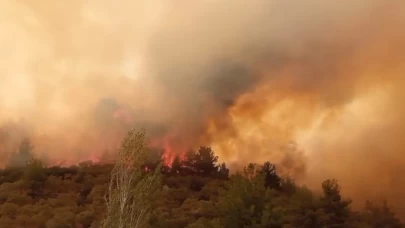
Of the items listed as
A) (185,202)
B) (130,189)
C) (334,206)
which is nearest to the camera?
(130,189)

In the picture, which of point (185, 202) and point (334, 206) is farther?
point (185, 202)

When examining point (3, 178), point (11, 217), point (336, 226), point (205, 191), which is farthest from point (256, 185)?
point (3, 178)

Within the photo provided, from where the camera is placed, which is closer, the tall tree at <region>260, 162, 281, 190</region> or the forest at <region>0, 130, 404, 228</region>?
the forest at <region>0, 130, 404, 228</region>

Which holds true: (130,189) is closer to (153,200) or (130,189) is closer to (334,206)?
(153,200)

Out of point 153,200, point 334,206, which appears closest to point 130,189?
point 153,200

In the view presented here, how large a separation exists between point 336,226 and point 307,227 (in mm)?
3697

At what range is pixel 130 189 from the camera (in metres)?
21.7

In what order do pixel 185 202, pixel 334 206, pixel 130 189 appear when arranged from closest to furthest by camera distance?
pixel 130 189, pixel 334 206, pixel 185 202

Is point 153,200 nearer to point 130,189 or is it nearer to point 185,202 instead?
point 130,189

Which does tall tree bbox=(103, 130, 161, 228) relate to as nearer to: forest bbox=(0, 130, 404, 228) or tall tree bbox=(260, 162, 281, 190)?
forest bbox=(0, 130, 404, 228)

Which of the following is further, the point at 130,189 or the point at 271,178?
the point at 271,178

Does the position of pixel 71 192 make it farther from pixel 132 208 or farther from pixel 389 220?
pixel 132 208

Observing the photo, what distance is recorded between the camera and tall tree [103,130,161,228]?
20.8 meters

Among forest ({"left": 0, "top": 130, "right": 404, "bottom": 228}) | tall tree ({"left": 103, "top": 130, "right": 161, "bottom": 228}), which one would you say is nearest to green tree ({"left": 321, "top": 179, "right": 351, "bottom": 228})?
forest ({"left": 0, "top": 130, "right": 404, "bottom": 228})
